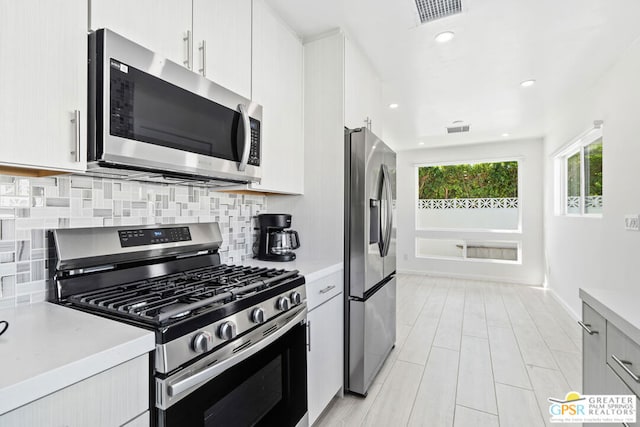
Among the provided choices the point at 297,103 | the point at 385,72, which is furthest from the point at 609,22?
the point at 297,103

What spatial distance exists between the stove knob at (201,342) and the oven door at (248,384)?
0.04 metres

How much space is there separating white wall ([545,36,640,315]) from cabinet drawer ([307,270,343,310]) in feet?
7.30

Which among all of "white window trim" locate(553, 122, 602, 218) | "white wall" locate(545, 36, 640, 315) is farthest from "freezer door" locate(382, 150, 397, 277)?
"white window trim" locate(553, 122, 602, 218)

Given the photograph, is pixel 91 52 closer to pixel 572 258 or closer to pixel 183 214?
pixel 183 214

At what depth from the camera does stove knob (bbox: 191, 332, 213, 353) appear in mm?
903

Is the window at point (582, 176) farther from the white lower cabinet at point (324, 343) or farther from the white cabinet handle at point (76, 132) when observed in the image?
the white cabinet handle at point (76, 132)

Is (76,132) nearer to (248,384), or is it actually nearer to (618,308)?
(248,384)

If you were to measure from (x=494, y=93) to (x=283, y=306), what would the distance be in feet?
10.7

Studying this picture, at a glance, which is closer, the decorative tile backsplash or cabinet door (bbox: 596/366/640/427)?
cabinet door (bbox: 596/366/640/427)

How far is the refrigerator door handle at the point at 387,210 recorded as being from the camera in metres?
2.27

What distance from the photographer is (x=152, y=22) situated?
3.92 feet

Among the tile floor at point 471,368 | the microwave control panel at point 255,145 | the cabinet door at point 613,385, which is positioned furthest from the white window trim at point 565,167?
the microwave control panel at point 255,145

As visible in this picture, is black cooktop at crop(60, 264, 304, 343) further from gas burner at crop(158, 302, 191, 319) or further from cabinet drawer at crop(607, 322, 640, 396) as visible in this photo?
cabinet drawer at crop(607, 322, 640, 396)

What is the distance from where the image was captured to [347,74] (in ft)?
7.07
